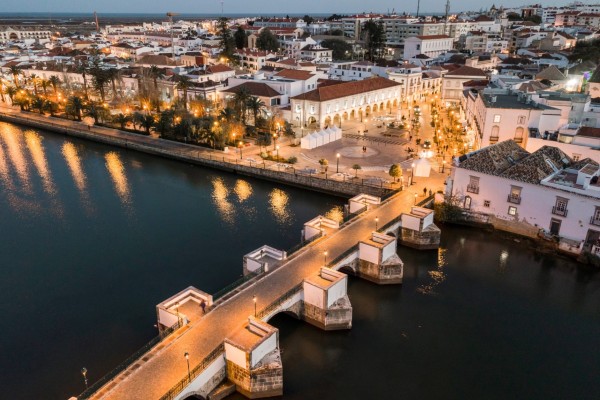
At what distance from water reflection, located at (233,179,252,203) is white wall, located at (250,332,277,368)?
948 inches

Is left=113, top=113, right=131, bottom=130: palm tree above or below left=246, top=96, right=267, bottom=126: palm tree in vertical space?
below

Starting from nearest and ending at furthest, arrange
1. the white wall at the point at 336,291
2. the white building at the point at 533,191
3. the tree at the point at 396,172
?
1. the white wall at the point at 336,291
2. the white building at the point at 533,191
3. the tree at the point at 396,172

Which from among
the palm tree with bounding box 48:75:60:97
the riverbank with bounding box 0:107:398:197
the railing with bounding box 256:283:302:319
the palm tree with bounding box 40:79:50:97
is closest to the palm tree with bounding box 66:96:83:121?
the riverbank with bounding box 0:107:398:197

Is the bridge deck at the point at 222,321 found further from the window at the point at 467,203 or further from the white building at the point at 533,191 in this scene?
the white building at the point at 533,191

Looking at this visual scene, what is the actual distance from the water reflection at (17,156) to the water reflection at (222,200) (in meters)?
19.0

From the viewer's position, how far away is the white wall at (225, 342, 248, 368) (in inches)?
835

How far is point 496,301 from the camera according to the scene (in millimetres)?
29641

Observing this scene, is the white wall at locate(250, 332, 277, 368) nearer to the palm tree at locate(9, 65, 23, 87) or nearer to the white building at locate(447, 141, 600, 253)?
the white building at locate(447, 141, 600, 253)

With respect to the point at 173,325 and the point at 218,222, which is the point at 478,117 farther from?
the point at 173,325

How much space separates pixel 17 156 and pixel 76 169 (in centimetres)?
1116

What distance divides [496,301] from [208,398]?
18.9 metres

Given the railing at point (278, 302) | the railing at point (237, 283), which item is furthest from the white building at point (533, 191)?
the railing at point (237, 283)

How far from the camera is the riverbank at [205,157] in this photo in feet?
149

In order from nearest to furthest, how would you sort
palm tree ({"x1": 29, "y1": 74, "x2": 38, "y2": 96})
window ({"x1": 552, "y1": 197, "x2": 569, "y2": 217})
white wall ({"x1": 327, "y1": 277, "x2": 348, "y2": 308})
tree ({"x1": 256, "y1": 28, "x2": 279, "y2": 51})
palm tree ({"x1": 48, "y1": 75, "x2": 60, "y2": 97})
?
1. white wall ({"x1": 327, "y1": 277, "x2": 348, "y2": 308})
2. window ({"x1": 552, "y1": 197, "x2": 569, "y2": 217})
3. palm tree ({"x1": 48, "y1": 75, "x2": 60, "y2": 97})
4. palm tree ({"x1": 29, "y1": 74, "x2": 38, "y2": 96})
5. tree ({"x1": 256, "y1": 28, "x2": 279, "y2": 51})
